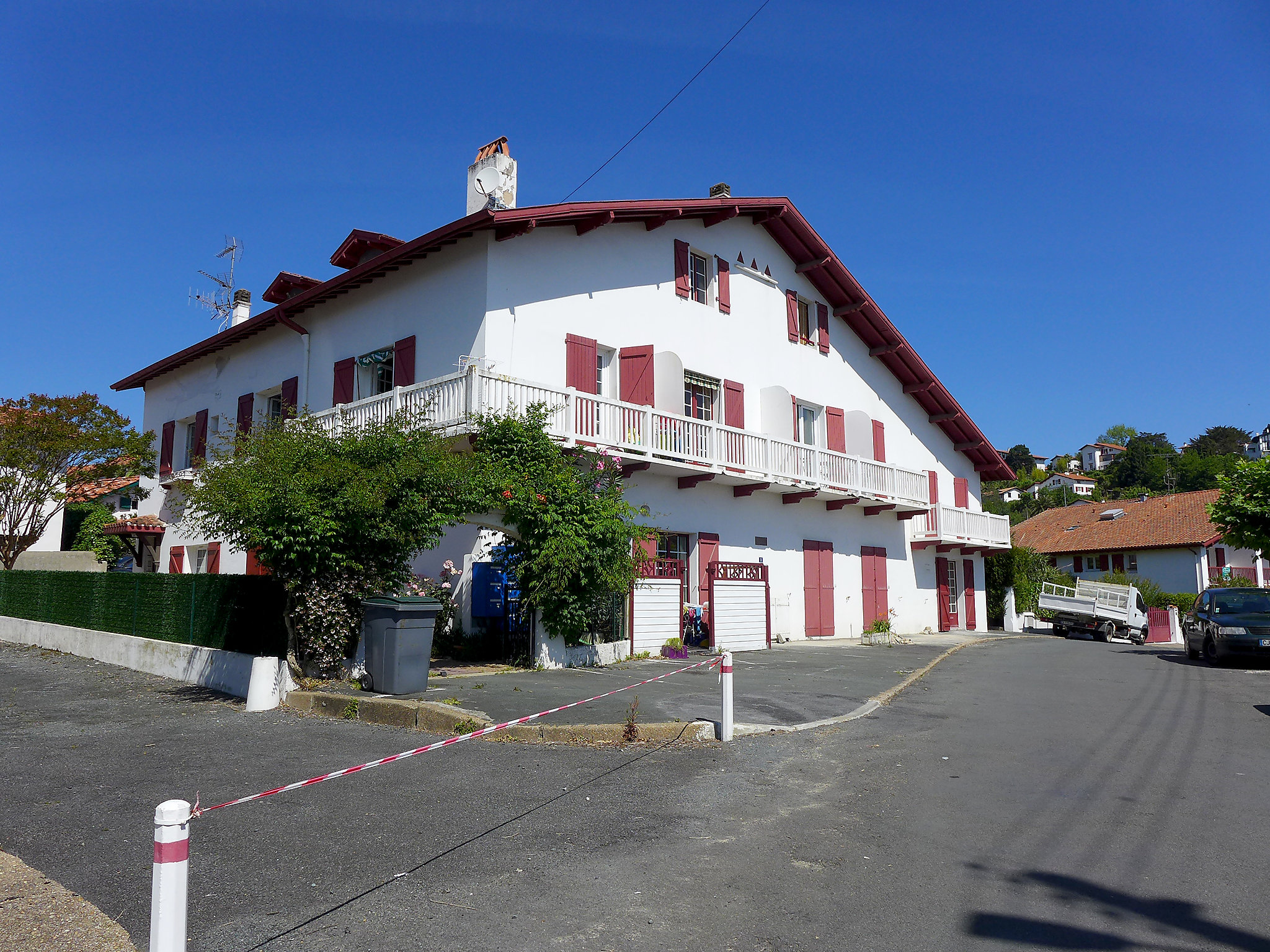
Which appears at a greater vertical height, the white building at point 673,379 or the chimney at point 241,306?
the chimney at point 241,306

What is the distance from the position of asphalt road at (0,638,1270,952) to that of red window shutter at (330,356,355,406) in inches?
376

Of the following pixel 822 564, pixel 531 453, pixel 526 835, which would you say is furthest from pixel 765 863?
pixel 822 564

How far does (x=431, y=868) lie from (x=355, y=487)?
591cm

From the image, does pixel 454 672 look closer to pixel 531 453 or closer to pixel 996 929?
pixel 531 453

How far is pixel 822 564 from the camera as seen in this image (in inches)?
838

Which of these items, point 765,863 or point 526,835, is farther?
point 526,835

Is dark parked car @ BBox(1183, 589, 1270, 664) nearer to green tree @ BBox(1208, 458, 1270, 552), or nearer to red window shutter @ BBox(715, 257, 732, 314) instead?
green tree @ BBox(1208, 458, 1270, 552)

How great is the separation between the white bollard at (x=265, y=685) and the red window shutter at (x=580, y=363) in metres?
7.78

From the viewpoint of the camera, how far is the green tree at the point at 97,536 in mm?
24125

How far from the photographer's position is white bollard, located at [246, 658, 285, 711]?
399 inches

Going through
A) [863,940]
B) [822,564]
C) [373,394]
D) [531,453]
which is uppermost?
[373,394]

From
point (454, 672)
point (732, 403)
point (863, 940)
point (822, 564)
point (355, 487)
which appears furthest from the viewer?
point (822, 564)

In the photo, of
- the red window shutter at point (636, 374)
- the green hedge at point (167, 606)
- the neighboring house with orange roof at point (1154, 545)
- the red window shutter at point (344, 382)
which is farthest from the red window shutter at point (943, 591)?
the green hedge at point (167, 606)

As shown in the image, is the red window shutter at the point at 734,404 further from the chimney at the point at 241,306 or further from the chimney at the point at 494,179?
the chimney at the point at 241,306
